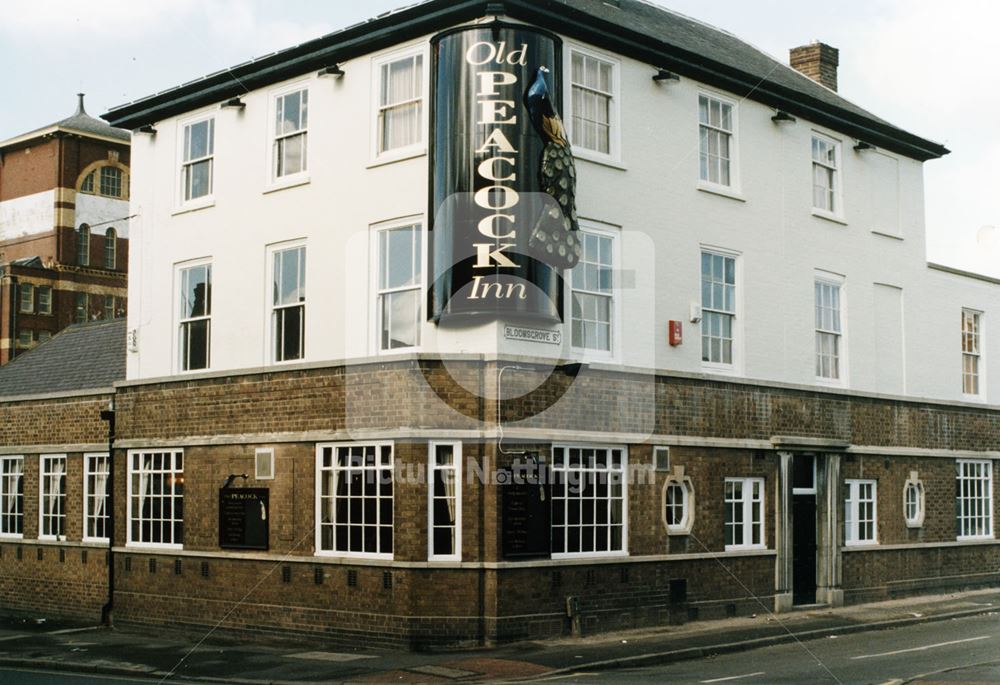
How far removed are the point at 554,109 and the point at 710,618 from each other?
9531mm

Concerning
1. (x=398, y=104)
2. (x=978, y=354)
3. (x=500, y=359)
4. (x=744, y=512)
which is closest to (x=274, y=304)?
(x=398, y=104)

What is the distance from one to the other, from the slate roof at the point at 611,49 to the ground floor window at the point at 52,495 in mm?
7425

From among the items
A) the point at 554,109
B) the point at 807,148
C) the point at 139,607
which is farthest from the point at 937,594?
the point at 139,607

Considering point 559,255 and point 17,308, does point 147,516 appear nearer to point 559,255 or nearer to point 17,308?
point 559,255

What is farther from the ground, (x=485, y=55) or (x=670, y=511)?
(x=485, y=55)

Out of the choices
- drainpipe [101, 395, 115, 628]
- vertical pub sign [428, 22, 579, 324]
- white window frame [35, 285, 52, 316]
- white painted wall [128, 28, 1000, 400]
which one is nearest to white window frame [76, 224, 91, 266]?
white window frame [35, 285, 52, 316]

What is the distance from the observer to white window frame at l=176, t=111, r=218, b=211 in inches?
945

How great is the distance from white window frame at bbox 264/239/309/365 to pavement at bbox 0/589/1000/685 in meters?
5.00

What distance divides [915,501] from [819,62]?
11.1 m

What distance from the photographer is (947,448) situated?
28578 mm

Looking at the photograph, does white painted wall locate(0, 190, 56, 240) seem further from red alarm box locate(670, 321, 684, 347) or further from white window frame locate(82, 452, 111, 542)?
red alarm box locate(670, 321, 684, 347)

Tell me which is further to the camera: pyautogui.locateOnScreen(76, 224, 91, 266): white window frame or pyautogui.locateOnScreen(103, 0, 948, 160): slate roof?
pyautogui.locateOnScreen(76, 224, 91, 266): white window frame

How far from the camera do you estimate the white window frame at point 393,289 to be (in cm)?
1984

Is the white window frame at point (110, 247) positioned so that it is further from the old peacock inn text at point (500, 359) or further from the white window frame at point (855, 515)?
the white window frame at point (855, 515)
